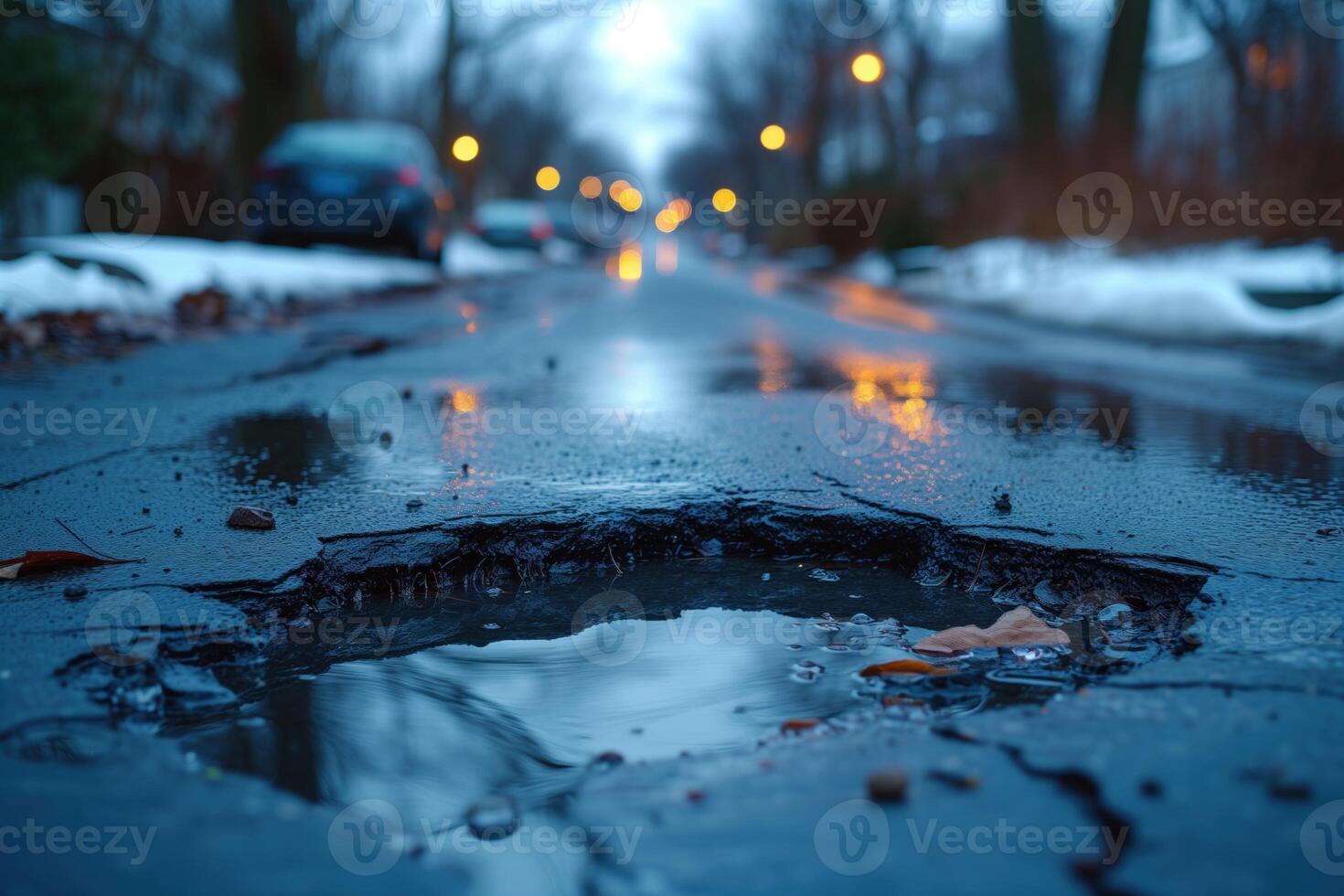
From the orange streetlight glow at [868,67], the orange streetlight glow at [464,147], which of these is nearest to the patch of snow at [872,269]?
the orange streetlight glow at [868,67]

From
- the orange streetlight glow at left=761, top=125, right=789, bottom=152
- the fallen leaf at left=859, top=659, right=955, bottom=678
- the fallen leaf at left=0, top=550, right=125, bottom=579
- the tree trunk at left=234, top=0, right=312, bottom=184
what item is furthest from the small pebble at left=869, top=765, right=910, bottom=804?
the orange streetlight glow at left=761, top=125, right=789, bottom=152

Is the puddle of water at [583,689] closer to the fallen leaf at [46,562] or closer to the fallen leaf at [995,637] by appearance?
the fallen leaf at [995,637]

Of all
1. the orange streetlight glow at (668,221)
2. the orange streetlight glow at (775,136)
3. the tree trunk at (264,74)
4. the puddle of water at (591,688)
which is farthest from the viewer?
the orange streetlight glow at (668,221)

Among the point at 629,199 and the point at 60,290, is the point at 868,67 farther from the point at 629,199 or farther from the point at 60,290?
the point at 629,199

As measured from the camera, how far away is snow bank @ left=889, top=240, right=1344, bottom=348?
30.0 feet

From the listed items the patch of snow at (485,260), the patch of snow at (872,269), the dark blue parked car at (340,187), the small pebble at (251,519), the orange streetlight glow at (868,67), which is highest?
the orange streetlight glow at (868,67)

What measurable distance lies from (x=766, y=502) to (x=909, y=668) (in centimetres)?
122

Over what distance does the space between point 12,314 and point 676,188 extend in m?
134

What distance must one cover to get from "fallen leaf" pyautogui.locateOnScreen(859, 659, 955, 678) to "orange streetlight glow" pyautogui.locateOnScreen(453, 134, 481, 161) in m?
31.8

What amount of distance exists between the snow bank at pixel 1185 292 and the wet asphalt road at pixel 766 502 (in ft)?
3.79

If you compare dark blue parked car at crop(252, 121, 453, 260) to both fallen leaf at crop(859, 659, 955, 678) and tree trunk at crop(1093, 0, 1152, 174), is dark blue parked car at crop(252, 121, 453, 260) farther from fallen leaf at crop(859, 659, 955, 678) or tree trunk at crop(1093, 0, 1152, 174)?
fallen leaf at crop(859, 659, 955, 678)

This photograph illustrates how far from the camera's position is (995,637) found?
A: 8.13 ft

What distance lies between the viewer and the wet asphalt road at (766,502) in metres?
1.59

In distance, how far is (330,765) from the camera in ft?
6.38
